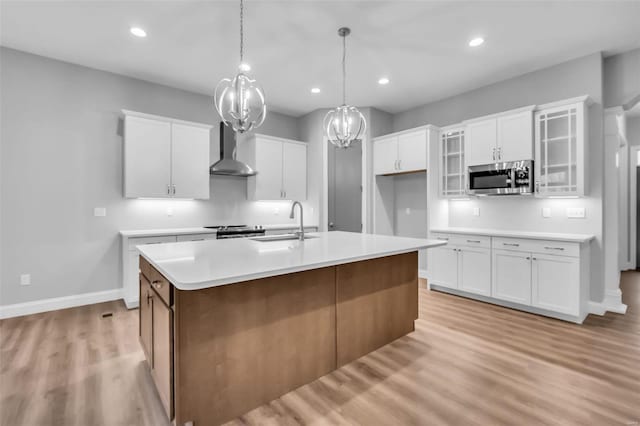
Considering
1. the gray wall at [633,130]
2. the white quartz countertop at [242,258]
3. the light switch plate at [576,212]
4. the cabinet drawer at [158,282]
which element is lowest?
the cabinet drawer at [158,282]

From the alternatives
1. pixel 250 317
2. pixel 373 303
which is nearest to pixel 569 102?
pixel 373 303

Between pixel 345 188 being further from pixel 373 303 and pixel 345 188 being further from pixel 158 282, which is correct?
pixel 158 282

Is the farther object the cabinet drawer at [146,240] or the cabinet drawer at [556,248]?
the cabinet drawer at [146,240]

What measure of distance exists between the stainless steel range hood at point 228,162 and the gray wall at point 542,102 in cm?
321

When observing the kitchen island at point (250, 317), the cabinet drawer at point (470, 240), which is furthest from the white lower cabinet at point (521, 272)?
the kitchen island at point (250, 317)

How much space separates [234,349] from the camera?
5.78 ft

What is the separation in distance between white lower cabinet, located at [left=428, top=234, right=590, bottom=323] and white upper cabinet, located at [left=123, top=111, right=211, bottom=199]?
3630 millimetres

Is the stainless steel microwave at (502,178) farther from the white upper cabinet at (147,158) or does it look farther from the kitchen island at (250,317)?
the white upper cabinet at (147,158)

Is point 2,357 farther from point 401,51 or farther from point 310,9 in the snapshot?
point 401,51

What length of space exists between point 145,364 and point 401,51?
12.9ft

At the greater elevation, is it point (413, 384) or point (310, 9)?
point (310, 9)

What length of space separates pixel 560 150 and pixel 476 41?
1.60 m

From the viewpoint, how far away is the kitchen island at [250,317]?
1605mm

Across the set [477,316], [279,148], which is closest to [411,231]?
[477,316]
